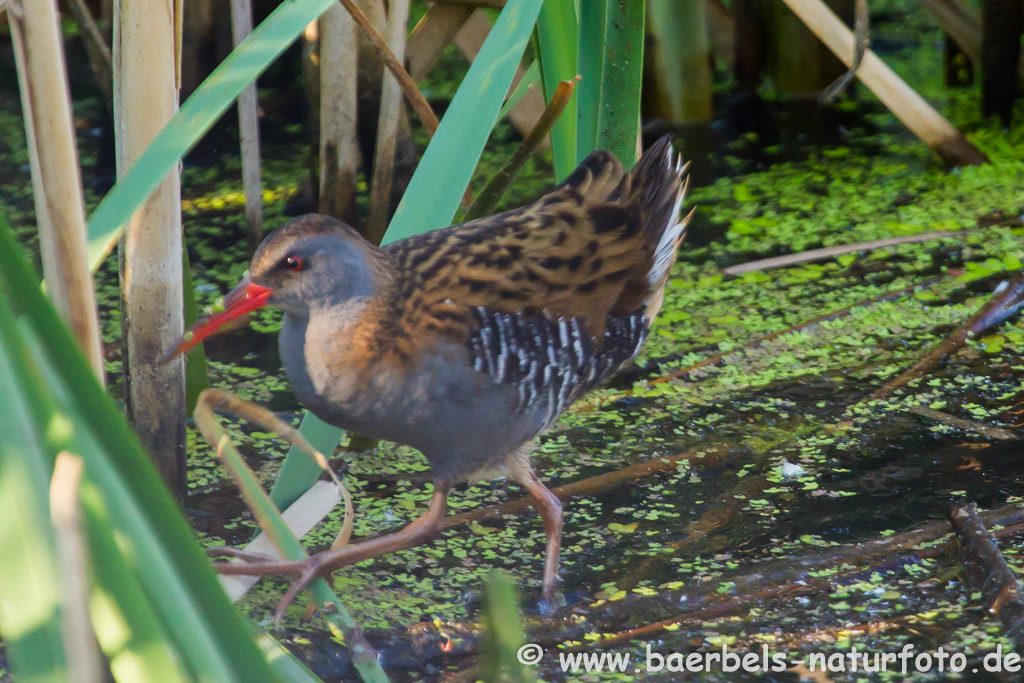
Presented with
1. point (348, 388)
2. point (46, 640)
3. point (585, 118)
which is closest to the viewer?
point (46, 640)

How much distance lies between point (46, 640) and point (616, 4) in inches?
67.4

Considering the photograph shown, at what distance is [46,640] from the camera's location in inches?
25.4

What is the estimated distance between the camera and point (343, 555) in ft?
6.32

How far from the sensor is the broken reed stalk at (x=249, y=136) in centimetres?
272

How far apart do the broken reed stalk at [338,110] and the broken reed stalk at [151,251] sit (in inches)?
36.9

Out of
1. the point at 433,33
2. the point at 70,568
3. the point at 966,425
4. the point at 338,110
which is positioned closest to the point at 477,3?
the point at 433,33

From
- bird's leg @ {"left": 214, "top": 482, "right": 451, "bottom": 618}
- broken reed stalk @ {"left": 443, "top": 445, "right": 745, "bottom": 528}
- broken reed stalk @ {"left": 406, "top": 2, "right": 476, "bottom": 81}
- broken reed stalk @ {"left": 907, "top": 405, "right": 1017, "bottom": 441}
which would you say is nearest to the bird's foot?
bird's leg @ {"left": 214, "top": 482, "right": 451, "bottom": 618}

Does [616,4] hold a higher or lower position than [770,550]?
higher

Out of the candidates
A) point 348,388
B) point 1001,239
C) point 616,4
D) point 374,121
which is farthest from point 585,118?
point 1001,239

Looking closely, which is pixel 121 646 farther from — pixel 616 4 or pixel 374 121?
pixel 374 121

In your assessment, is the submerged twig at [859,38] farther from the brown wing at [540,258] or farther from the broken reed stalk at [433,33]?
the broken reed stalk at [433,33]

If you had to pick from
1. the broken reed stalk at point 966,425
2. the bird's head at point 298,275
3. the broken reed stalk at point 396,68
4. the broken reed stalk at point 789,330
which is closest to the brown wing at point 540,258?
the bird's head at point 298,275

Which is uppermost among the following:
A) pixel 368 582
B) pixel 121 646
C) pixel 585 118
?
pixel 585 118

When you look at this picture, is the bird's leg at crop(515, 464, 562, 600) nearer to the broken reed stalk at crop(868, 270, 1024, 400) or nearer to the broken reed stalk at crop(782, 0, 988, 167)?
the broken reed stalk at crop(868, 270, 1024, 400)
